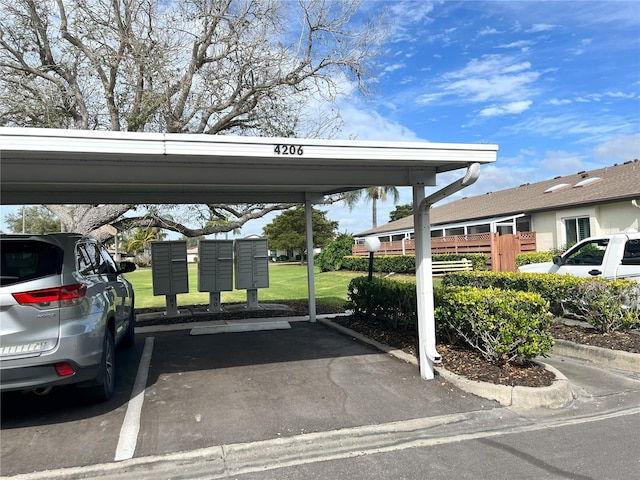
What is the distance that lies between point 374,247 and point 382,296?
0.95m

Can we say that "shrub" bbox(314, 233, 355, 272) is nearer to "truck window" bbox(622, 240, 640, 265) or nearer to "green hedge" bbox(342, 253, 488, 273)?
"green hedge" bbox(342, 253, 488, 273)

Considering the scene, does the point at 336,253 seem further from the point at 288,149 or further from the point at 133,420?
the point at 133,420

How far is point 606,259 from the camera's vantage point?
30.0ft

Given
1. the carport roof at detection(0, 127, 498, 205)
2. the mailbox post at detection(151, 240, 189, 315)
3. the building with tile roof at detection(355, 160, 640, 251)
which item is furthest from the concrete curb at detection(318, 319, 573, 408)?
the building with tile roof at detection(355, 160, 640, 251)

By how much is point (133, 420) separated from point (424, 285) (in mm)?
3560

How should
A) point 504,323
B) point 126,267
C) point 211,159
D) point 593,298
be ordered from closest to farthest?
point 211,159 < point 504,323 < point 126,267 < point 593,298

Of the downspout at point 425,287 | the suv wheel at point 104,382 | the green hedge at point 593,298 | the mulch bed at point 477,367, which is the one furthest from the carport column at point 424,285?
the suv wheel at point 104,382

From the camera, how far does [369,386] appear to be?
5602 mm

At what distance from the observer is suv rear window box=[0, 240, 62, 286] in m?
4.15

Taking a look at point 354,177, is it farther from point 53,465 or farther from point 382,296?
point 53,465

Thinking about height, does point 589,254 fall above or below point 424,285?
above

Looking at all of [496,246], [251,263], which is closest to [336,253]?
[496,246]

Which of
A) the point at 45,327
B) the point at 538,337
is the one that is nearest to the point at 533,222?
the point at 538,337

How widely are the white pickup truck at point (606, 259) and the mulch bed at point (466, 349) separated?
1751 millimetres
